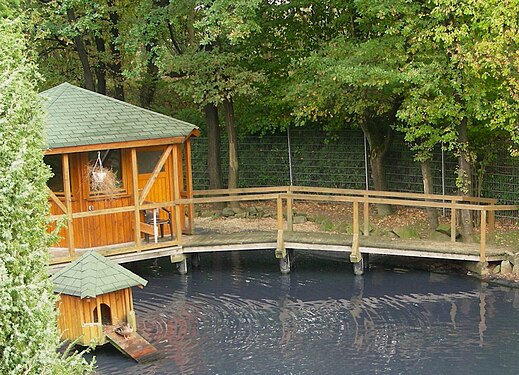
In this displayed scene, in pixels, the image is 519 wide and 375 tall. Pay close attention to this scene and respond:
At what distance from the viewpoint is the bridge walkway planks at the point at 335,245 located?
47.5 feet

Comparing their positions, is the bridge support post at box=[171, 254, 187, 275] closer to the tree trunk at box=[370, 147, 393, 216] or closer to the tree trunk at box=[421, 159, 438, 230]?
the tree trunk at box=[421, 159, 438, 230]

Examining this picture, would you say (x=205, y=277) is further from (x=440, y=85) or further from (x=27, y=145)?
(x=27, y=145)

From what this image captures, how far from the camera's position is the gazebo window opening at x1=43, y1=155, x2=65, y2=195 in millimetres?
15086

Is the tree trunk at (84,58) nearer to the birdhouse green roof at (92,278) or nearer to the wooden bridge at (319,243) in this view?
the wooden bridge at (319,243)

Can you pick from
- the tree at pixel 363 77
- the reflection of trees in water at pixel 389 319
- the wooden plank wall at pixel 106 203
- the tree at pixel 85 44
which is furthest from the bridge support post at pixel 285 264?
the tree at pixel 85 44

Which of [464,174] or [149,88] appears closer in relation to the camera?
[464,174]

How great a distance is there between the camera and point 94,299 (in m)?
11.7

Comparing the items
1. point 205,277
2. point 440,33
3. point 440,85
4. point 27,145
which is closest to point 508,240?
point 440,85

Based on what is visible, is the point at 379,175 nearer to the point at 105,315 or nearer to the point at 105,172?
the point at 105,172

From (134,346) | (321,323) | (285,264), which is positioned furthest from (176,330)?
(285,264)

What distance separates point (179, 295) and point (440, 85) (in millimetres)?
6214

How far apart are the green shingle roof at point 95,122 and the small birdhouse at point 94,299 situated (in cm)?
311

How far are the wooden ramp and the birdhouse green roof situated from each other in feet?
2.23

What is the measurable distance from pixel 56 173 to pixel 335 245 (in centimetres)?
555
